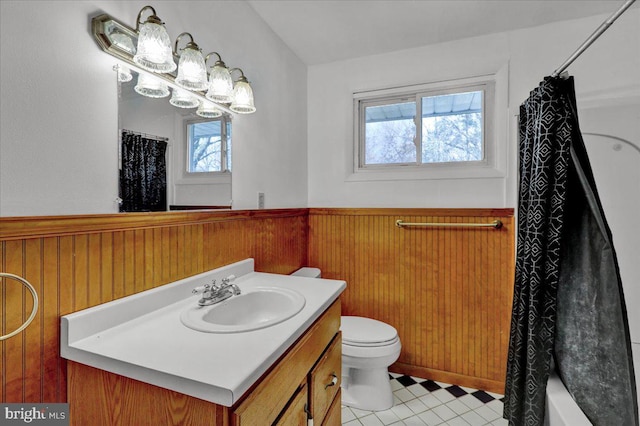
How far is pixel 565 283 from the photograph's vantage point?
1.14 meters

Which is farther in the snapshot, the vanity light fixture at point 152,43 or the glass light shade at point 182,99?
the glass light shade at point 182,99

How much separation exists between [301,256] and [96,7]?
68.3 inches

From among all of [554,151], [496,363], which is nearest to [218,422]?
[554,151]

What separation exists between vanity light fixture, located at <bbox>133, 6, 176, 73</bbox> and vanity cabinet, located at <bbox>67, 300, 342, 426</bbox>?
94cm

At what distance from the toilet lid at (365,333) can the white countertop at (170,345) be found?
719 mm

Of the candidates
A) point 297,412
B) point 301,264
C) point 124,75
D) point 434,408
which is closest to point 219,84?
point 124,75

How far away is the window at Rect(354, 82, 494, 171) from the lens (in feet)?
6.81

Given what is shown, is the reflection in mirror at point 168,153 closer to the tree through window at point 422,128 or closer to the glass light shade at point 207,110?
the glass light shade at point 207,110

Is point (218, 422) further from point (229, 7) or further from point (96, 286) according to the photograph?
point (229, 7)

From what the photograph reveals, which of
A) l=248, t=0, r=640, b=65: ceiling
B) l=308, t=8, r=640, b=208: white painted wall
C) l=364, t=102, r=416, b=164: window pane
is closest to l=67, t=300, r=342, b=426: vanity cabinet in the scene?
l=308, t=8, r=640, b=208: white painted wall

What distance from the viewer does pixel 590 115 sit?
176cm

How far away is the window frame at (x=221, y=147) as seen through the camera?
1307mm

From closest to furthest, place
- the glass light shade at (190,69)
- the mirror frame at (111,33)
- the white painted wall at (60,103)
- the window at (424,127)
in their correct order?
1. the white painted wall at (60,103)
2. the mirror frame at (111,33)
3. the glass light shade at (190,69)
4. the window at (424,127)

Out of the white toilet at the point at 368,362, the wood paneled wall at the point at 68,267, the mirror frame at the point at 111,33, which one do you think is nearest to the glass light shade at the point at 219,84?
the mirror frame at the point at 111,33
